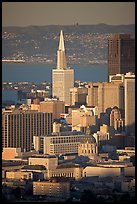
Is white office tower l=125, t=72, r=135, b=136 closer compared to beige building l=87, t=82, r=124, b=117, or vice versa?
white office tower l=125, t=72, r=135, b=136

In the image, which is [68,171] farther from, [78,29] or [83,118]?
[83,118]

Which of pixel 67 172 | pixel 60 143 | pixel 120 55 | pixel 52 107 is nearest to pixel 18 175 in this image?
pixel 67 172

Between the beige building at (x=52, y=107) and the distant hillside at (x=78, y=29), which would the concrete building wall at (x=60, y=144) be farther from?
the beige building at (x=52, y=107)

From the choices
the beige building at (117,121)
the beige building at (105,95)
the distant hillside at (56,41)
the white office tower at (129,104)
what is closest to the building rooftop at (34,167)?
the white office tower at (129,104)

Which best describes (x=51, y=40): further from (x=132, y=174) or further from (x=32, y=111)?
(x=132, y=174)

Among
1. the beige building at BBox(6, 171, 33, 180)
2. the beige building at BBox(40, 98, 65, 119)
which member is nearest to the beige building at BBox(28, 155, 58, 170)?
the beige building at BBox(6, 171, 33, 180)

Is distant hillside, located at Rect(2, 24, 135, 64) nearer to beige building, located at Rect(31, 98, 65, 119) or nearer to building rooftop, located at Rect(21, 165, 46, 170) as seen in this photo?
beige building, located at Rect(31, 98, 65, 119)
